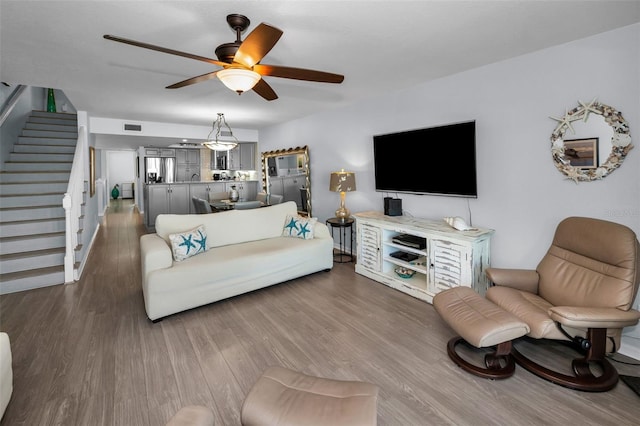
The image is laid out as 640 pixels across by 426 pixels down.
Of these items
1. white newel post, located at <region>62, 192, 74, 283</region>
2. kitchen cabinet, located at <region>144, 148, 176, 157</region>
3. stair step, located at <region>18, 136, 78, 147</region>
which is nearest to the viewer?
white newel post, located at <region>62, 192, 74, 283</region>

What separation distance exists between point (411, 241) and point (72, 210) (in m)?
4.30

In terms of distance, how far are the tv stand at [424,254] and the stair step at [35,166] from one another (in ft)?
16.6

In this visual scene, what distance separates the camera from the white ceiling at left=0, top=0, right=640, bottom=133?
204cm

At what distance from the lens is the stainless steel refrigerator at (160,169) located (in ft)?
29.7

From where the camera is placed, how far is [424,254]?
340 centimetres

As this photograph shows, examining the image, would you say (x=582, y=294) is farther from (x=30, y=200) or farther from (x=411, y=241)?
(x=30, y=200)

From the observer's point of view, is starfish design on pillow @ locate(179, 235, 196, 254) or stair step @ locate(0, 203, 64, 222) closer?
starfish design on pillow @ locate(179, 235, 196, 254)

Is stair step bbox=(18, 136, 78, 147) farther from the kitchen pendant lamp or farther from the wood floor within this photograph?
the wood floor

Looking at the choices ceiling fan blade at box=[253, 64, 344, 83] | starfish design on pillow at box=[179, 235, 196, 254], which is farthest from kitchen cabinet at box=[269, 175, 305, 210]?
ceiling fan blade at box=[253, 64, 344, 83]

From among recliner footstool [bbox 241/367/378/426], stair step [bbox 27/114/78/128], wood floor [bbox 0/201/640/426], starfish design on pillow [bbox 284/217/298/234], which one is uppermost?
stair step [bbox 27/114/78/128]

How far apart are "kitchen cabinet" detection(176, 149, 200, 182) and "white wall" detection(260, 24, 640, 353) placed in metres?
6.91

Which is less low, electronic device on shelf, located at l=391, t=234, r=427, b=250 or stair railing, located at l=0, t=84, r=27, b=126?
stair railing, located at l=0, t=84, r=27, b=126

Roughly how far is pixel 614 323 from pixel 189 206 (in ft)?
26.2

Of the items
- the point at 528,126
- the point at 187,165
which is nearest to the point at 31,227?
the point at 187,165
